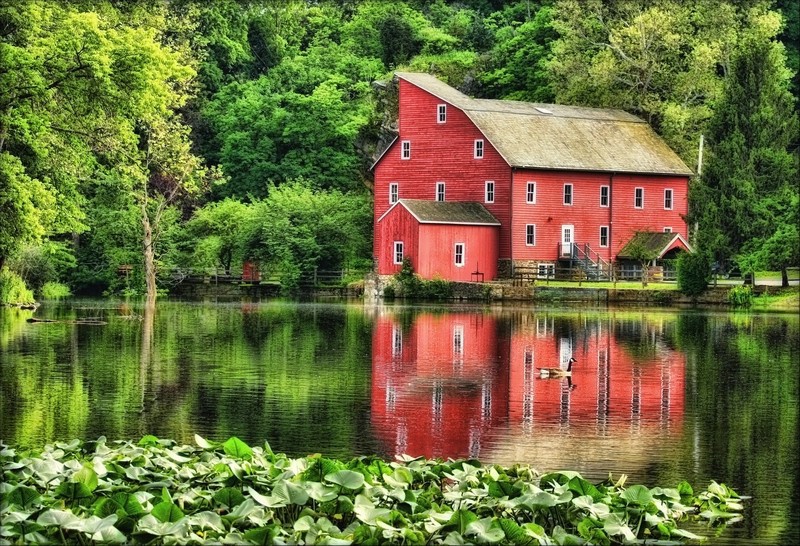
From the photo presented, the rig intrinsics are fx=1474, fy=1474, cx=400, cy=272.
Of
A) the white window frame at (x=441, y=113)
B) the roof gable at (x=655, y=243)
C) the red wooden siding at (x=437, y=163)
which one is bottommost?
the roof gable at (x=655, y=243)

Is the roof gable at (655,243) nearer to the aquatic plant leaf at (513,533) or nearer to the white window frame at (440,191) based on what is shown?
the white window frame at (440,191)

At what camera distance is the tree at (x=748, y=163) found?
59.1m

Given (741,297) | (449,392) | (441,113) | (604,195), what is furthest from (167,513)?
(604,195)

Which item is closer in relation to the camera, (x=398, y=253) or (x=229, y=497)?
(x=229, y=497)

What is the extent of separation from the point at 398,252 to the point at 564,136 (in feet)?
31.8

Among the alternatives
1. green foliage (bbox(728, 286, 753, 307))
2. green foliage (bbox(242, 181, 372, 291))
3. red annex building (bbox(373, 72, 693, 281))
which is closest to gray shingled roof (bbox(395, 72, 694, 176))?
red annex building (bbox(373, 72, 693, 281))

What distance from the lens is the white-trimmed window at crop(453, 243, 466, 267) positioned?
6181 cm

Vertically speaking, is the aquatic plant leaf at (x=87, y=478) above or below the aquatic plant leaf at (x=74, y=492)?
above

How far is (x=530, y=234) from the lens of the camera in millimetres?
63812

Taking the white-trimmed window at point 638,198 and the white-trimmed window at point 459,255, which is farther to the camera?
the white-trimmed window at point 638,198

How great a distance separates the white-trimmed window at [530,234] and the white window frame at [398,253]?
5.60m

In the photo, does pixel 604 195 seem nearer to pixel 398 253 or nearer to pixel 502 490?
pixel 398 253

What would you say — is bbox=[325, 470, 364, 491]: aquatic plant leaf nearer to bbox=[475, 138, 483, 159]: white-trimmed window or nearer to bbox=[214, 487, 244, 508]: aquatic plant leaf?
bbox=[214, 487, 244, 508]: aquatic plant leaf

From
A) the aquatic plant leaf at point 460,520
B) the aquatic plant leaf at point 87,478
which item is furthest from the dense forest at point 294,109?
the aquatic plant leaf at point 460,520
